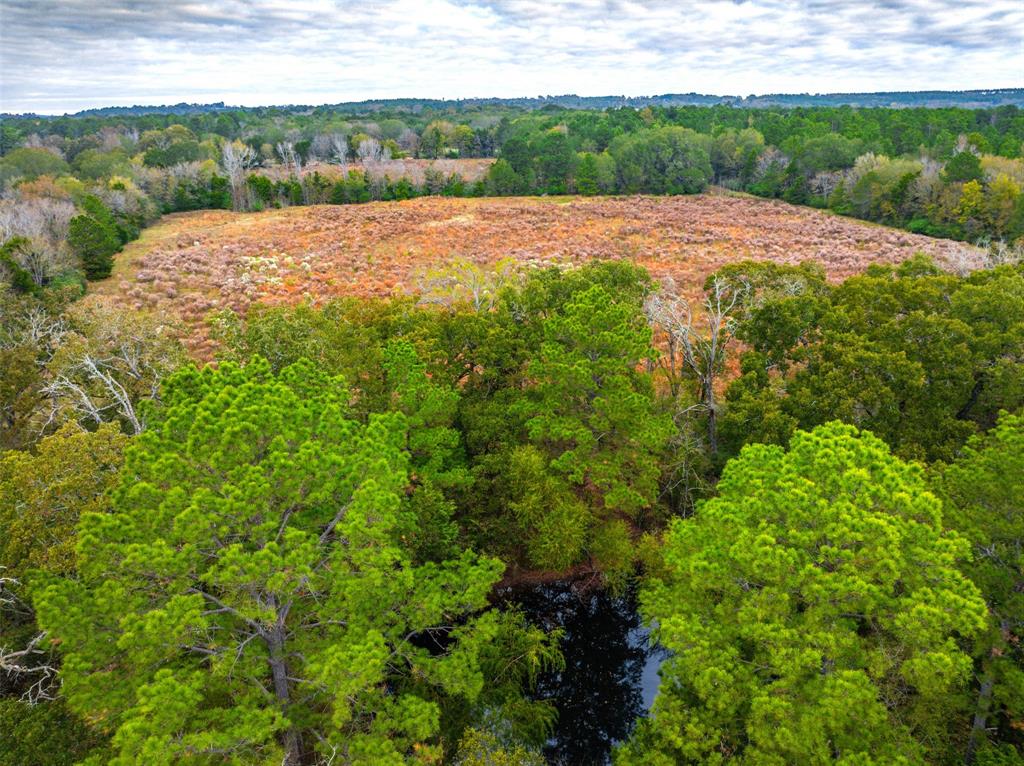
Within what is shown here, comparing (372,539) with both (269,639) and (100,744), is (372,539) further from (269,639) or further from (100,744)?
(100,744)

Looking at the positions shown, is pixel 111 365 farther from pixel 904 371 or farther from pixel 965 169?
pixel 965 169

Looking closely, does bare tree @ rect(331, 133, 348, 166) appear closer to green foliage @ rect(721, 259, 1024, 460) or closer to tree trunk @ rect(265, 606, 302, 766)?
green foliage @ rect(721, 259, 1024, 460)

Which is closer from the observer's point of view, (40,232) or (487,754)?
(487,754)

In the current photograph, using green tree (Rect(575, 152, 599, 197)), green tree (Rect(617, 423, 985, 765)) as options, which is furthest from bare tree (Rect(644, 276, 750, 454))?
green tree (Rect(575, 152, 599, 197))

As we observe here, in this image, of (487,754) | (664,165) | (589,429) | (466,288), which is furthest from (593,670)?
(664,165)

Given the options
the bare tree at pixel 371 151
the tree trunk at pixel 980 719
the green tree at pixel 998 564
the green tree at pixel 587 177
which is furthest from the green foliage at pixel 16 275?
the bare tree at pixel 371 151

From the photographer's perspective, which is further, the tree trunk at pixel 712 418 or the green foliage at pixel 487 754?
the tree trunk at pixel 712 418

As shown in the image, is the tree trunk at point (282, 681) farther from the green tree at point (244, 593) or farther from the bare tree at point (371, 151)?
the bare tree at point (371, 151)
